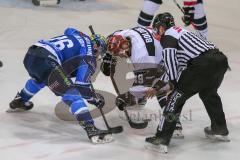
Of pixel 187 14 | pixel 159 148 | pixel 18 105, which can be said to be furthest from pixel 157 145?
pixel 187 14

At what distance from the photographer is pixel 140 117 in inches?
124

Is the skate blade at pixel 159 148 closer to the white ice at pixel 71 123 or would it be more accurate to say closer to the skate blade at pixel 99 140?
the white ice at pixel 71 123

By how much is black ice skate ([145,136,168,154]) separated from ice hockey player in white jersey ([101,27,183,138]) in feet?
0.77

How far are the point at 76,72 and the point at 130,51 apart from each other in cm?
33

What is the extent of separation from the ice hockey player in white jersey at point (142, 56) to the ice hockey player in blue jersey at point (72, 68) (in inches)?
5.5

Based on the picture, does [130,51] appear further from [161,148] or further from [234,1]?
[234,1]

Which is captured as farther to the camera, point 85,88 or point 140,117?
point 140,117

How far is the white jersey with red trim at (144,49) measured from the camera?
2.76 m

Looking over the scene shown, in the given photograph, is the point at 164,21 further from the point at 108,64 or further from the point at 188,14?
the point at 188,14

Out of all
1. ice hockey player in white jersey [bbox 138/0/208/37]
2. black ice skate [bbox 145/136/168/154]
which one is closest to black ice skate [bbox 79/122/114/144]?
black ice skate [bbox 145/136/168/154]

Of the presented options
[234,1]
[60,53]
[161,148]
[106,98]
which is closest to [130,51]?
[60,53]

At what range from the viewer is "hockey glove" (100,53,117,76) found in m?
3.01

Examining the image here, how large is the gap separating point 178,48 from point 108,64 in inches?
21.8

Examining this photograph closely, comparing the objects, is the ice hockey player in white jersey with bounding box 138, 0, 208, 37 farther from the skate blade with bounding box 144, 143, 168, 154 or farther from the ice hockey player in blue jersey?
the skate blade with bounding box 144, 143, 168, 154
